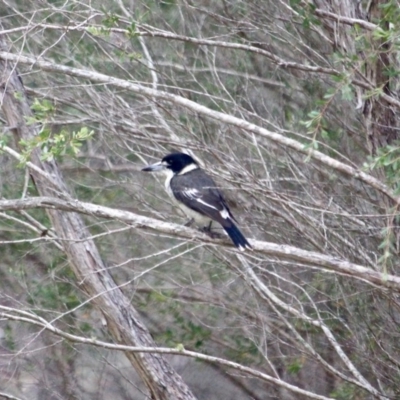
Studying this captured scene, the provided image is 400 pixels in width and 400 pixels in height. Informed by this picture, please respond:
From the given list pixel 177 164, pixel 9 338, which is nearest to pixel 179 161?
pixel 177 164

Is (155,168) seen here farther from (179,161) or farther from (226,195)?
(226,195)

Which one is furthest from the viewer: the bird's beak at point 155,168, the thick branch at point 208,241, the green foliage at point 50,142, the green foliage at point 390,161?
the bird's beak at point 155,168

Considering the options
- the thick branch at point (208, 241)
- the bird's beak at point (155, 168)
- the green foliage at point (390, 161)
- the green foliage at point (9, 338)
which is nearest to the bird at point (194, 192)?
the bird's beak at point (155, 168)

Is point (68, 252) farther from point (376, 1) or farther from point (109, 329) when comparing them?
point (376, 1)

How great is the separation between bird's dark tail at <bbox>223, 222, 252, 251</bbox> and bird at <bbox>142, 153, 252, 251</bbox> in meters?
0.11

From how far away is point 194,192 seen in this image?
6328 millimetres

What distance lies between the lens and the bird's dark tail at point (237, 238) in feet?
17.4

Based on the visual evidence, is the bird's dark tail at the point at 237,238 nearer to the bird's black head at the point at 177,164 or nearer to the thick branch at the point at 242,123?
the thick branch at the point at 242,123

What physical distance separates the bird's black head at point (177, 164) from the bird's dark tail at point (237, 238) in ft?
3.16

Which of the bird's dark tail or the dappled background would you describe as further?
the dappled background

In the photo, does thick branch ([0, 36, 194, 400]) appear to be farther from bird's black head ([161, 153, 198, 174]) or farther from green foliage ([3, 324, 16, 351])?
green foliage ([3, 324, 16, 351])

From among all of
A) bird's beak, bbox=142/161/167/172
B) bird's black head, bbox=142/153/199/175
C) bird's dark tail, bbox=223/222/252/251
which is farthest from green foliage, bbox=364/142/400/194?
bird's beak, bbox=142/161/167/172

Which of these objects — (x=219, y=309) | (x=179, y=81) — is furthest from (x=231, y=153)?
(x=219, y=309)

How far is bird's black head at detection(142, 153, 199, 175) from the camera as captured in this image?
262 inches
